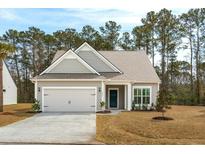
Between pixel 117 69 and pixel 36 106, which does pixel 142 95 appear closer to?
pixel 117 69

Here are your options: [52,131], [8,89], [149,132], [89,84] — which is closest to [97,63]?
[89,84]

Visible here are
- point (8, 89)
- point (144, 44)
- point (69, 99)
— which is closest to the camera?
point (69, 99)

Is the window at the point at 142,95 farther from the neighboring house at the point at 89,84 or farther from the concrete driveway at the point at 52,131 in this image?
the concrete driveway at the point at 52,131

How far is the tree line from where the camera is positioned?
48.3 metres

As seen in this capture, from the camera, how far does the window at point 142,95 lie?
31.4 metres

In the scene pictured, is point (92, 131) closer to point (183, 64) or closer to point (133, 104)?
point (133, 104)

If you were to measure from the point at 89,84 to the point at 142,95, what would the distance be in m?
5.10

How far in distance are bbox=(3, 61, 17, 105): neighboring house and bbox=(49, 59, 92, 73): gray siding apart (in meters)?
12.0

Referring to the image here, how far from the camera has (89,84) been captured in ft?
93.9

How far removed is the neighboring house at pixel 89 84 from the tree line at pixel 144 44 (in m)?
15.8

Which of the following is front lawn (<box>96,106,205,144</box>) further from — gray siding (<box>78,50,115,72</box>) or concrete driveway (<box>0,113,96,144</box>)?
gray siding (<box>78,50,115,72</box>)

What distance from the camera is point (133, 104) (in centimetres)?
3112
